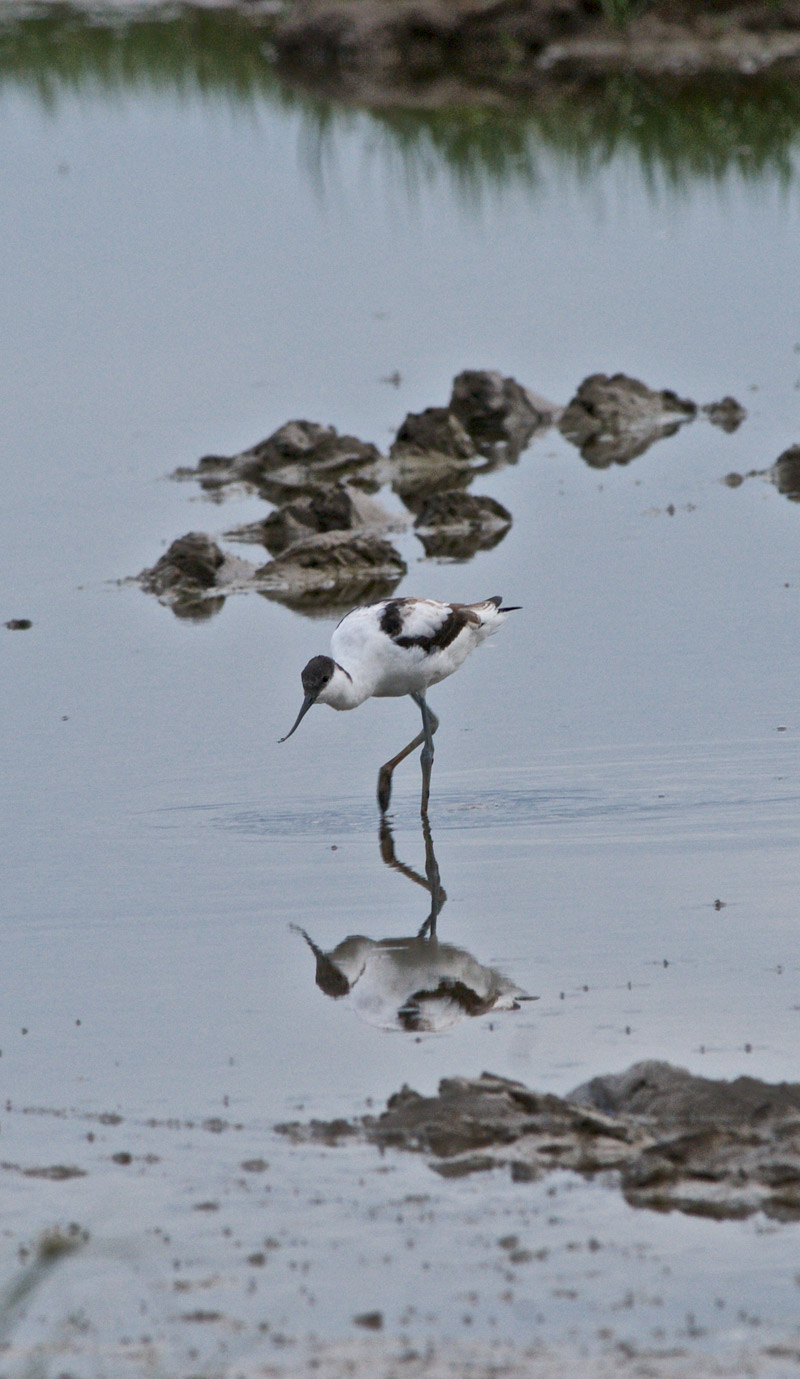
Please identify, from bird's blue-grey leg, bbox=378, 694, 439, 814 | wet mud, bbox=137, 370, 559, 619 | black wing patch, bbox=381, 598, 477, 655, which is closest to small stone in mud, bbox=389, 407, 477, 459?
wet mud, bbox=137, 370, 559, 619

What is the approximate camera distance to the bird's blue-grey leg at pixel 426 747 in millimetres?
8711

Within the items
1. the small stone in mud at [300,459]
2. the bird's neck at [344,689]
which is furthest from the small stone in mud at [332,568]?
the bird's neck at [344,689]

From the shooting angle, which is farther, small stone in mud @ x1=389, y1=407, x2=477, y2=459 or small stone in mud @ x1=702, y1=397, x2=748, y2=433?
small stone in mud @ x1=702, y1=397, x2=748, y2=433

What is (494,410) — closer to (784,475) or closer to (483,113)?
(784,475)

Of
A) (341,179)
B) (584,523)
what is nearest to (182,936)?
(584,523)

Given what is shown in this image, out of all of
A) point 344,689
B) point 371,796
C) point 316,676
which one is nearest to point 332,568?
point 371,796

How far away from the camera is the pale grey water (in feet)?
16.7

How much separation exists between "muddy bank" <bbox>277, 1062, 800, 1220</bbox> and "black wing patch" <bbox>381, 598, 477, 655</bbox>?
323 centimetres

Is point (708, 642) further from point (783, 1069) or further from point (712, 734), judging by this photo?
point (783, 1069)

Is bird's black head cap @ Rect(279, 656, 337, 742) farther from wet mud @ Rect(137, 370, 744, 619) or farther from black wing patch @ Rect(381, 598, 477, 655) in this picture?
wet mud @ Rect(137, 370, 744, 619)

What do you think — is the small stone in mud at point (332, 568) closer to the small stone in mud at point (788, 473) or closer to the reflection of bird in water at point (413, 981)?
the small stone in mud at point (788, 473)

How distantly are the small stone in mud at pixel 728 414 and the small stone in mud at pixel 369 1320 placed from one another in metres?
11.1

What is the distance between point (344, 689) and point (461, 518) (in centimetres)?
475

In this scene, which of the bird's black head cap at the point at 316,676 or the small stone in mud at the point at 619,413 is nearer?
the bird's black head cap at the point at 316,676
